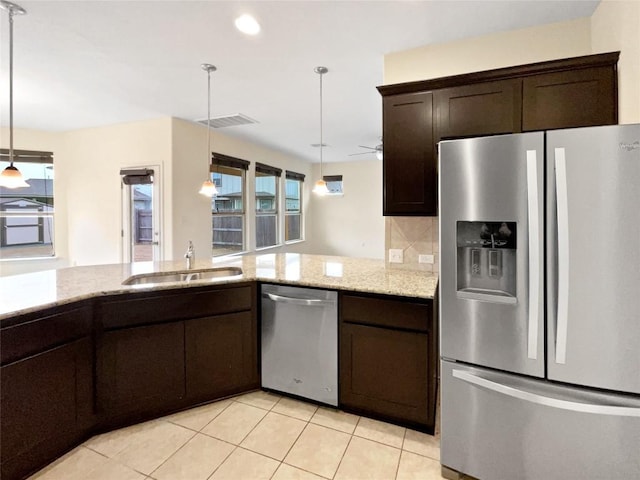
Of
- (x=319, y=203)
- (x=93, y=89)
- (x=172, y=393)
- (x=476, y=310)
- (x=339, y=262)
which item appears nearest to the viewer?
(x=476, y=310)

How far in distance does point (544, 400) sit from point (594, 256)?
0.66 m

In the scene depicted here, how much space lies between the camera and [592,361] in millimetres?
1360

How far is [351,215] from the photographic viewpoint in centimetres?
829

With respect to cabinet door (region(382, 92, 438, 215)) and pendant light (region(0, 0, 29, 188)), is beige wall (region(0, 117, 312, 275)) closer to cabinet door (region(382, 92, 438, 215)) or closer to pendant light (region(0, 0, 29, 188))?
pendant light (region(0, 0, 29, 188))

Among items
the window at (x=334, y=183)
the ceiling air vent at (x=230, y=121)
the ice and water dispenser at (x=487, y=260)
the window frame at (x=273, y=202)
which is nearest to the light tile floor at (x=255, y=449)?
the ice and water dispenser at (x=487, y=260)

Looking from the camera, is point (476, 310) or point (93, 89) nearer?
point (476, 310)

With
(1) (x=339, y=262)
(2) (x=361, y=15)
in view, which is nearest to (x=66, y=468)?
(1) (x=339, y=262)

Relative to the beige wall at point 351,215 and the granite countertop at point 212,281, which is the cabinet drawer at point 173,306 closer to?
the granite countertop at point 212,281

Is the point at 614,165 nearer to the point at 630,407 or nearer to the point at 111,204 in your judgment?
the point at 630,407

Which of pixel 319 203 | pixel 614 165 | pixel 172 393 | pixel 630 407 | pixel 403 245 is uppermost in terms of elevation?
pixel 319 203

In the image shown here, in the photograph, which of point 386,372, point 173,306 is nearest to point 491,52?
point 386,372

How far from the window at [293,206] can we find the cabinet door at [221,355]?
5.26 meters

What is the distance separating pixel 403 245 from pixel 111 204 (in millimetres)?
4517

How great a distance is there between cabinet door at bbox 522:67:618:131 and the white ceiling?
1.76 ft
